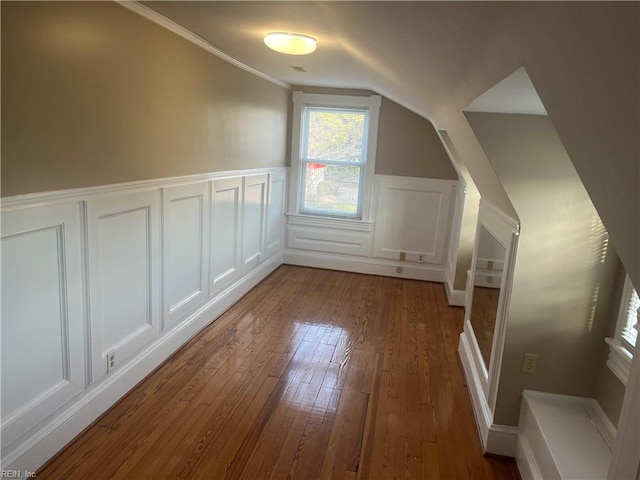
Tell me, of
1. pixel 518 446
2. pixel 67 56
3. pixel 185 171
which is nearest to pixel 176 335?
pixel 185 171

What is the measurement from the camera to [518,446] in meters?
2.15

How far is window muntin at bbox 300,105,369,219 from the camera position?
5.02 metres

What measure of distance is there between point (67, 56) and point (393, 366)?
102 inches

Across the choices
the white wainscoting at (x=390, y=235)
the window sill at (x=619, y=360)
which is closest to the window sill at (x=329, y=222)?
the white wainscoting at (x=390, y=235)

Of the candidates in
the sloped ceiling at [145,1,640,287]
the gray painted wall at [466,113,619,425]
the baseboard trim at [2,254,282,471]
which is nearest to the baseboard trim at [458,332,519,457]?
the gray painted wall at [466,113,619,425]

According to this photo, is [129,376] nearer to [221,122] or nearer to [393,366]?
[393,366]

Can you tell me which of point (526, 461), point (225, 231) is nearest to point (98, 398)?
point (225, 231)

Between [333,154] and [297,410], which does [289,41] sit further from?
[333,154]

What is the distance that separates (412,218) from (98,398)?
3.64 m

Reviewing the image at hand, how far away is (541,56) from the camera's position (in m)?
0.86

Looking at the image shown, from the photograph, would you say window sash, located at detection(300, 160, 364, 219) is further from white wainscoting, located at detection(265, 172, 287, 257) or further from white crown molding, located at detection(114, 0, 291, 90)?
white crown molding, located at detection(114, 0, 291, 90)

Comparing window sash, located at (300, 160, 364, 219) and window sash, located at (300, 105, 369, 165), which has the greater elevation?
window sash, located at (300, 105, 369, 165)

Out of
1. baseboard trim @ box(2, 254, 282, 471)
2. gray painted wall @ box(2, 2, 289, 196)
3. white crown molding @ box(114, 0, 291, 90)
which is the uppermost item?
white crown molding @ box(114, 0, 291, 90)

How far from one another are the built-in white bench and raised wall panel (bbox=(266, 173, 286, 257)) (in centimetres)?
326
